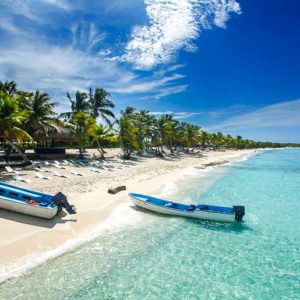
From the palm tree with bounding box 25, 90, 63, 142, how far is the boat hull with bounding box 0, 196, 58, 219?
693 inches

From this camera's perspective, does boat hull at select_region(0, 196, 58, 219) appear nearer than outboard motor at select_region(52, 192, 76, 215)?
Yes

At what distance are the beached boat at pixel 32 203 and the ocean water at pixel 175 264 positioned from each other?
7.80 feet

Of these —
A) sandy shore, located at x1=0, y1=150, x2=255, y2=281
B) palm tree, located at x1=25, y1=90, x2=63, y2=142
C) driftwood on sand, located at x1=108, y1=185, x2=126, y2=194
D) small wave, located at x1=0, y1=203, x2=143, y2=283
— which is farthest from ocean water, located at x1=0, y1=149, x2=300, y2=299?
palm tree, located at x1=25, y1=90, x2=63, y2=142

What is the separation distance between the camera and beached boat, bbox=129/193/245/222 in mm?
13016

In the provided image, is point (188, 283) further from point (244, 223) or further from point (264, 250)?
point (244, 223)

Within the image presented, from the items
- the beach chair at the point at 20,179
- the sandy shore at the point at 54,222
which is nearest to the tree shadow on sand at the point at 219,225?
the sandy shore at the point at 54,222

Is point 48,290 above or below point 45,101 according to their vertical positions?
below

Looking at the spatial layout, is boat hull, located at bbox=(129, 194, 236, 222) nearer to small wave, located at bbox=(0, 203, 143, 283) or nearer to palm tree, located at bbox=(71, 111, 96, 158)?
small wave, located at bbox=(0, 203, 143, 283)

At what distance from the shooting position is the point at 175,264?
29.1ft

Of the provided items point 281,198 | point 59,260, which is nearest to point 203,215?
point 59,260

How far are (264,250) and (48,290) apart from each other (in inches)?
303

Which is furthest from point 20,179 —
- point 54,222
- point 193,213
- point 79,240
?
point 193,213

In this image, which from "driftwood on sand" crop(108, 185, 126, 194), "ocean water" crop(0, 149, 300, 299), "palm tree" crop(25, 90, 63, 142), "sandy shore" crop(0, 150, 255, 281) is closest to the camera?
"ocean water" crop(0, 149, 300, 299)

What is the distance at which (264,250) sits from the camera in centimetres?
1027
